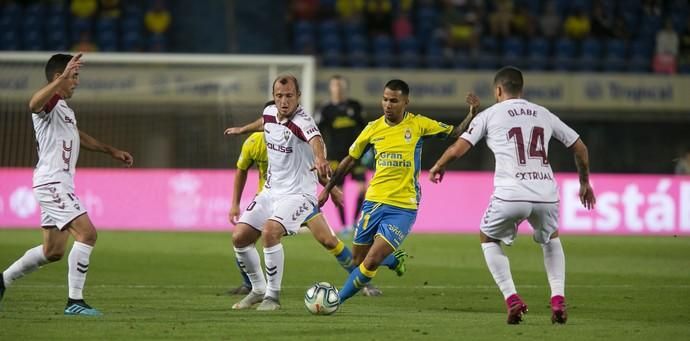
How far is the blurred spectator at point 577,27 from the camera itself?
90.2ft

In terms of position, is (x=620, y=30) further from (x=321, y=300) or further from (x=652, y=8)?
(x=321, y=300)

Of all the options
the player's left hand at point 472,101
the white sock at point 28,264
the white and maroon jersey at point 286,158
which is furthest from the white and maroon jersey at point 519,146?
the white sock at point 28,264

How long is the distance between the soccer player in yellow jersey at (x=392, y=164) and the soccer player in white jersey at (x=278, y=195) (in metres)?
0.28

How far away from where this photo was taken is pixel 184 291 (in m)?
11.2

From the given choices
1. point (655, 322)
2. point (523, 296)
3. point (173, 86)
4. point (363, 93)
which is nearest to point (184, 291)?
point (523, 296)

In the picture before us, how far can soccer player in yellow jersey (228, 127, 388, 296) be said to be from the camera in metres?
10.2

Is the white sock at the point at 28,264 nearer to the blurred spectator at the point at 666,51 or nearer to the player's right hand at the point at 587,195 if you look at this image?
the player's right hand at the point at 587,195

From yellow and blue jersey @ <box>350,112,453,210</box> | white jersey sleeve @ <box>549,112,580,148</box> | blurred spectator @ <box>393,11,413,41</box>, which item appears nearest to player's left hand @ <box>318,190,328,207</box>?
yellow and blue jersey @ <box>350,112,453,210</box>

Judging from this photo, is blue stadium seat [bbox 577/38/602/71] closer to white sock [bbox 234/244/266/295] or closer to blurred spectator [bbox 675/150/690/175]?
blurred spectator [bbox 675/150/690/175]

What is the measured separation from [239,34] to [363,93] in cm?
369

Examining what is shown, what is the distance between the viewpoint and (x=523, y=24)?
27328 millimetres

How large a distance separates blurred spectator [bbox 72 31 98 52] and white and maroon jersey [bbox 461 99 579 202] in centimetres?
1709

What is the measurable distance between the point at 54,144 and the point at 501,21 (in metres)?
19.3

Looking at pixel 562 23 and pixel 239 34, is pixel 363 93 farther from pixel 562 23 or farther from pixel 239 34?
pixel 562 23
